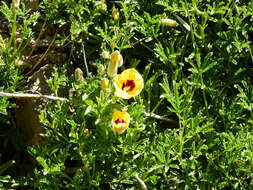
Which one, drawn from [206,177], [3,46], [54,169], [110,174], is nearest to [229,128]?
[206,177]

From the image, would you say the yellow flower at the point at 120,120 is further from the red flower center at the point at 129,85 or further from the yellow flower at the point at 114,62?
the yellow flower at the point at 114,62

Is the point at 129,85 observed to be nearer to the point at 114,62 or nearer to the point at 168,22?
the point at 114,62

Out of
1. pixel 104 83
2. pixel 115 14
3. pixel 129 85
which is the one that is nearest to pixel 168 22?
pixel 115 14

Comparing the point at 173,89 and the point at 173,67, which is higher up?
the point at 173,67

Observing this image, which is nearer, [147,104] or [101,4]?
[147,104]

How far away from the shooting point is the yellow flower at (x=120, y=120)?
228 centimetres

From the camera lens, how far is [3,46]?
276 cm

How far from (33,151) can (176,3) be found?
5.48ft

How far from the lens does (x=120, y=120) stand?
229 centimetres

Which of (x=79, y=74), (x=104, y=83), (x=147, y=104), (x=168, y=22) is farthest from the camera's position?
(x=168, y=22)

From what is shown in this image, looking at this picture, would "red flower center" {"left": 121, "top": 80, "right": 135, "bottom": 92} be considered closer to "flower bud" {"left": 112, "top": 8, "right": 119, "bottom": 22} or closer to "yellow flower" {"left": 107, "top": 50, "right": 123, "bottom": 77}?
"yellow flower" {"left": 107, "top": 50, "right": 123, "bottom": 77}

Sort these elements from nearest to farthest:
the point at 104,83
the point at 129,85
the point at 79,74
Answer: the point at 104,83
the point at 129,85
the point at 79,74

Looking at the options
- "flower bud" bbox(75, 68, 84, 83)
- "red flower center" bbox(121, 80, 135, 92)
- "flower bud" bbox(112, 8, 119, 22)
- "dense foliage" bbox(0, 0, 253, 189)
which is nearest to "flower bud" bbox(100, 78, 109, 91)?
"dense foliage" bbox(0, 0, 253, 189)

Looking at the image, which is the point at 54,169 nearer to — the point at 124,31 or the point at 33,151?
the point at 33,151
